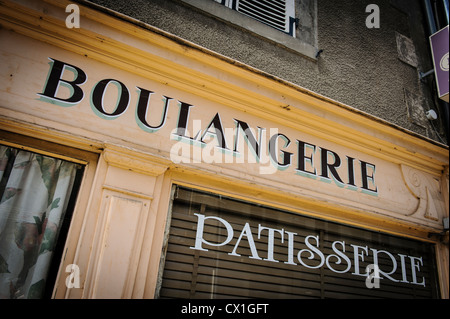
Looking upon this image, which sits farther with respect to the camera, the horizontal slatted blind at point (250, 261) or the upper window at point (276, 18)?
the upper window at point (276, 18)

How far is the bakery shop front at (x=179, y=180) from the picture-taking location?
2.64 metres

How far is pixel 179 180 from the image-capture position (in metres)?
3.16

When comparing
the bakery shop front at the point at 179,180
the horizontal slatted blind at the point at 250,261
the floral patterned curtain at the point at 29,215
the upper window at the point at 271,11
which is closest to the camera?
the floral patterned curtain at the point at 29,215

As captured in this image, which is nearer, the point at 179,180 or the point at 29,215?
the point at 29,215

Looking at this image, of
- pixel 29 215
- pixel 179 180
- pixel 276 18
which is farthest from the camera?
pixel 276 18

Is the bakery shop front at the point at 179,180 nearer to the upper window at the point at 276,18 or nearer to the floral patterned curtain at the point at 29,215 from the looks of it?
the floral patterned curtain at the point at 29,215

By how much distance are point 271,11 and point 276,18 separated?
0.11m

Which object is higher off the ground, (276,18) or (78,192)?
(276,18)

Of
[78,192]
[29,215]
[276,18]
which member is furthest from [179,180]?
[276,18]

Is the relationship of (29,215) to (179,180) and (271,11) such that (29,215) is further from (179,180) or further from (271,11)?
(271,11)

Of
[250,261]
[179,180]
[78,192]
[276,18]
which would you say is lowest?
[250,261]

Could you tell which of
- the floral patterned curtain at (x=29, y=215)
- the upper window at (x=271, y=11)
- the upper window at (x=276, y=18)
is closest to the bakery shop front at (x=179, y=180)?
the floral patterned curtain at (x=29, y=215)

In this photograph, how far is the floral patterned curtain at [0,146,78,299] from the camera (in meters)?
2.46

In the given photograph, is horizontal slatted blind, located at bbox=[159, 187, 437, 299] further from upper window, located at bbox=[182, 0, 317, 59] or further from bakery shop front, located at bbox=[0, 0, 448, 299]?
upper window, located at bbox=[182, 0, 317, 59]
